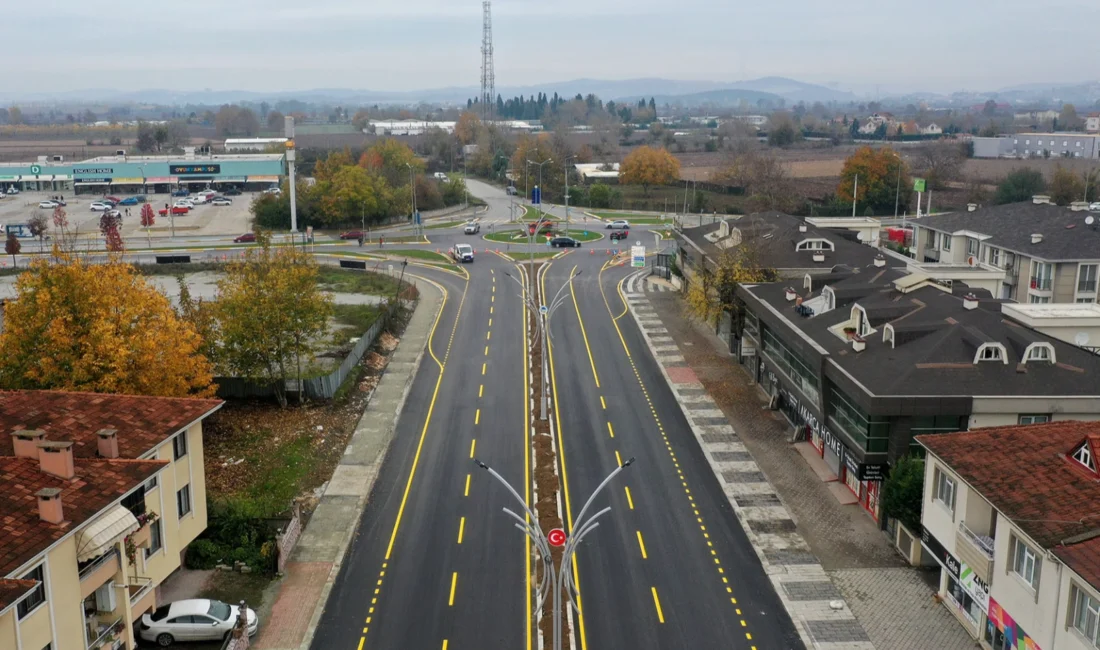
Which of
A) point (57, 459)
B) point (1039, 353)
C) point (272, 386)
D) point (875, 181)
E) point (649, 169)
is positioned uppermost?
point (649, 169)

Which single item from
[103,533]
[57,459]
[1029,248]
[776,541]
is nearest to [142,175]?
[1029,248]

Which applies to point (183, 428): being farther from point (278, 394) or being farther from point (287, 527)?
point (278, 394)

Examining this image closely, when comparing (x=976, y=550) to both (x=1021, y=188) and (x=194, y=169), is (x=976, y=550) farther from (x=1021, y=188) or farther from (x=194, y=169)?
(x=194, y=169)

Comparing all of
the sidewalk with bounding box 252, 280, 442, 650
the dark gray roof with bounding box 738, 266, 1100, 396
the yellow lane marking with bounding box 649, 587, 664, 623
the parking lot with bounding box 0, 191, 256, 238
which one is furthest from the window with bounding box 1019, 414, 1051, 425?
the parking lot with bounding box 0, 191, 256, 238

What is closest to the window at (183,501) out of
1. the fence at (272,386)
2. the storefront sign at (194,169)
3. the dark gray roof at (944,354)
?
the fence at (272,386)

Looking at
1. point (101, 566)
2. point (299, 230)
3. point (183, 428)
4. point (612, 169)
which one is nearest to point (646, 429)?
point (183, 428)

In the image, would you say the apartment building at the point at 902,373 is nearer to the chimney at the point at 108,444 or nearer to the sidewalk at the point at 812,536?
the sidewalk at the point at 812,536
